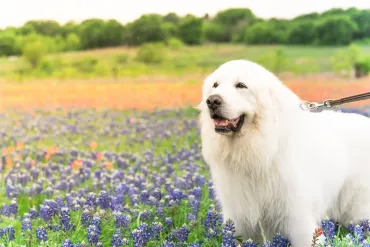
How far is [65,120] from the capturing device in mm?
6465

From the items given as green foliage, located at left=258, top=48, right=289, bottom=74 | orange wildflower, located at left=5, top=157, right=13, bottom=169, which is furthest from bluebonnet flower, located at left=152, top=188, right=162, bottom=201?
green foliage, located at left=258, top=48, right=289, bottom=74

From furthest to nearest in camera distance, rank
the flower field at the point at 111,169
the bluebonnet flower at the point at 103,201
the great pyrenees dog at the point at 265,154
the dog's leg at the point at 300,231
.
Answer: the bluebonnet flower at the point at 103,201 → the flower field at the point at 111,169 → the dog's leg at the point at 300,231 → the great pyrenees dog at the point at 265,154

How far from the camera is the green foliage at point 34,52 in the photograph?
6.33m

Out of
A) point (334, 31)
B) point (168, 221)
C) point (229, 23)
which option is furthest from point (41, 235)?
point (334, 31)

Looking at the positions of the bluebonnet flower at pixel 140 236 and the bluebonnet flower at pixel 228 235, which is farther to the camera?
the bluebonnet flower at pixel 140 236

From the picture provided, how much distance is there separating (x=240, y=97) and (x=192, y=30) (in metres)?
3.83

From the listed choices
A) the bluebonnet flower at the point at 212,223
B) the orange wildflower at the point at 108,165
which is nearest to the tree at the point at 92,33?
the orange wildflower at the point at 108,165

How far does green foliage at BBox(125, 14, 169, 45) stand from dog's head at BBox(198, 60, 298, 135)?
3462 mm

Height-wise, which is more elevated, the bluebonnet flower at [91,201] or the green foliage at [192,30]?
the green foliage at [192,30]

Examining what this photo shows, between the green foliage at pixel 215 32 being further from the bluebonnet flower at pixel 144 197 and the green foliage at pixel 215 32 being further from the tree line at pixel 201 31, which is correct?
the bluebonnet flower at pixel 144 197

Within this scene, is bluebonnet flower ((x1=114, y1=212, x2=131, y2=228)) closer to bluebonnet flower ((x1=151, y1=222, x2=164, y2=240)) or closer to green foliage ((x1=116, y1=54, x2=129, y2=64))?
bluebonnet flower ((x1=151, y1=222, x2=164, y2=240))

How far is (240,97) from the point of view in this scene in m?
2.68

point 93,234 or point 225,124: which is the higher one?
point 225,124

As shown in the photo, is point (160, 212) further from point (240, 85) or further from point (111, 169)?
point (111, 169)
